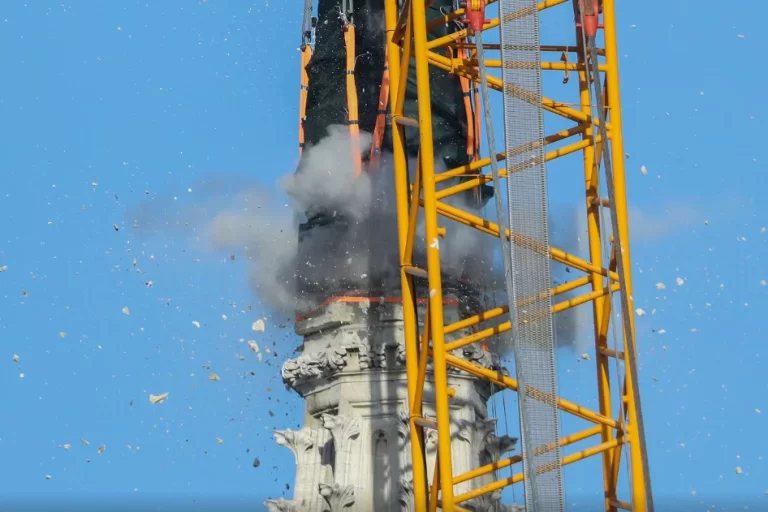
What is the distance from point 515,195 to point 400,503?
32.4ft

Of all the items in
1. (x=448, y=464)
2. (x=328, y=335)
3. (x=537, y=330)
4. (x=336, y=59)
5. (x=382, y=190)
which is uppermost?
(x=336, y=59)

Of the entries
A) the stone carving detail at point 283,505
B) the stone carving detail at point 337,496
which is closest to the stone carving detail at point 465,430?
the stone carving detail at point 337,496

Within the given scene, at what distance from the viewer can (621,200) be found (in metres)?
37.7

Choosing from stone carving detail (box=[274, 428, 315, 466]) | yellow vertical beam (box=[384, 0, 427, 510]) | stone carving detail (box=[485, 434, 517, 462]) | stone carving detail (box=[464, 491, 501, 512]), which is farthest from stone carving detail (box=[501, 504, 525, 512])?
yellow vertical beam (box=[384, 0, 427, 510])

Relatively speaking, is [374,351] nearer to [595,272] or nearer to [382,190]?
[382,190]

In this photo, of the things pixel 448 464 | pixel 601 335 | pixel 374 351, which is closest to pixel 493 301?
pixel 374 351

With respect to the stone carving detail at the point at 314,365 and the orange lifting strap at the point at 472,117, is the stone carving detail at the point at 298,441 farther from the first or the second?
the orange lifting strap at the point at 472,117

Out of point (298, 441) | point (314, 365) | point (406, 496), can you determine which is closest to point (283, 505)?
point (298, 441)

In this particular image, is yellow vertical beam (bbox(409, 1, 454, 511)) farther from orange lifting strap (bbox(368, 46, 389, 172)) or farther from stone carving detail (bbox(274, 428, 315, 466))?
stone carving detail (bbox(274, 428, 315, 466))

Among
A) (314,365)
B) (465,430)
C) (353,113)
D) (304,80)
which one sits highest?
(304,80)

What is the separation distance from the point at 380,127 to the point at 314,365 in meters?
7.01

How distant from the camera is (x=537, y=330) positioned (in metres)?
37.1

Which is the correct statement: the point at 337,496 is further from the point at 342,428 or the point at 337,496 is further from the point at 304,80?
the point at 304,80

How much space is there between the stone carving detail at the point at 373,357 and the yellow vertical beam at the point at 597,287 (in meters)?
6.62
